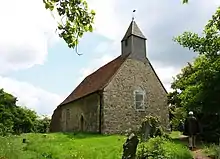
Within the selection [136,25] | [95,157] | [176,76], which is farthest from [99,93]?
[95,157]

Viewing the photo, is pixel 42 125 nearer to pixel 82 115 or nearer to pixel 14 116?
pixel 14 116

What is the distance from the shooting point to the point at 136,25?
35.7m

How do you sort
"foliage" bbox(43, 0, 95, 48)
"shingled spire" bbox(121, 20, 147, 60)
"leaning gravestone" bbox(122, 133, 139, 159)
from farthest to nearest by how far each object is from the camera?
"shingled spire" bbox(121, 20, 147, 60) → "leaning gravestone" bbox(122, 133, 139, 159) → "foliage" bbox(43, 0, 95, 48)

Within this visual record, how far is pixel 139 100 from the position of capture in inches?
1307

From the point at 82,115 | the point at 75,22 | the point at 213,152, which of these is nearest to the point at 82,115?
the point at 82,115

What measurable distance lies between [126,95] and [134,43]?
504cm

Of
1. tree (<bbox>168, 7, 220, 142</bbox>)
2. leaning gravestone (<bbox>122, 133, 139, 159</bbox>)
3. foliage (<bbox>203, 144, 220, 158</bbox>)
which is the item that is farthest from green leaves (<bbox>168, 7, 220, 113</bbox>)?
leaning gravestone (<bbox>122, 133, 139, 159</bbox>)

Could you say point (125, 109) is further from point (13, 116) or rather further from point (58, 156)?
point (13, 116)

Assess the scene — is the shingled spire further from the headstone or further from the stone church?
the headstone

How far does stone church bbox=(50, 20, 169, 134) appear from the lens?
3133 cm

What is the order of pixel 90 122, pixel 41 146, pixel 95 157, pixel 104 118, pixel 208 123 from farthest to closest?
pixel 90 122
pixel 104 118
pixel 208 123
pixel 41 146
pixel 95 157

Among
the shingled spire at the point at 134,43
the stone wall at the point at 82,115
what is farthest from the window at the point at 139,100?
the stone wall at the point at 82,115

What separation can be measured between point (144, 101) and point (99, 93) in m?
4.48

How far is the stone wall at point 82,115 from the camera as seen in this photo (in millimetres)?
32281
